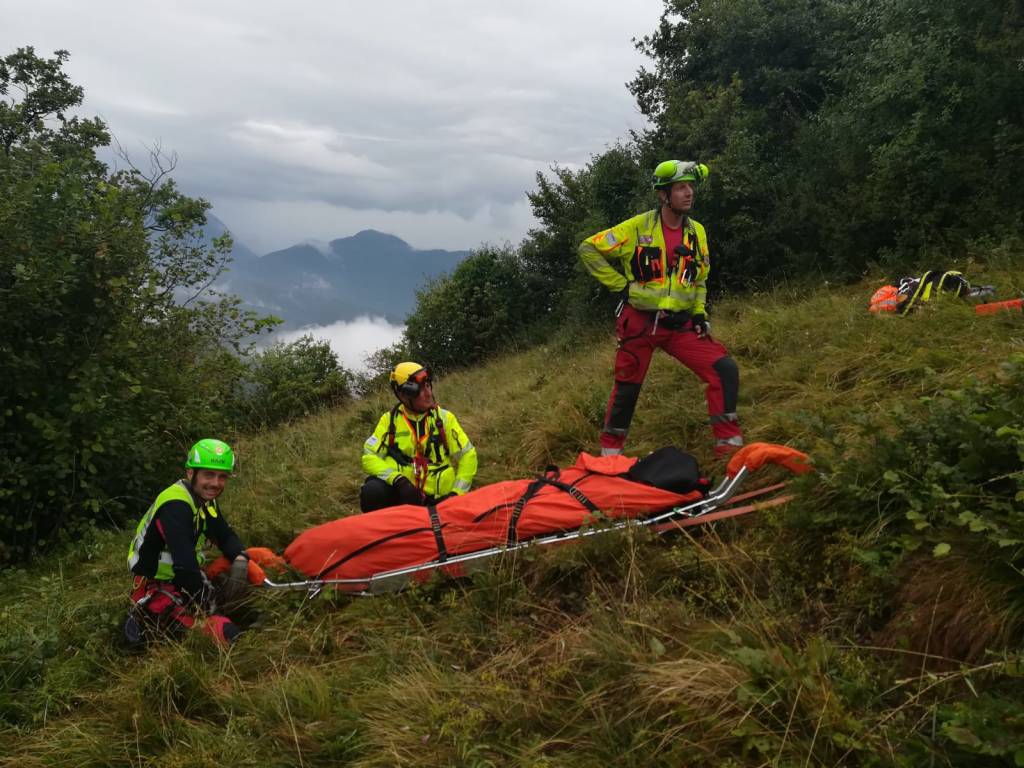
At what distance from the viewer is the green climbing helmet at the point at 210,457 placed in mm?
3885

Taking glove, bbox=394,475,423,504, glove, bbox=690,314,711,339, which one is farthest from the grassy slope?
glove, bbox=394,475,423,504

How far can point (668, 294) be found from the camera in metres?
4.63

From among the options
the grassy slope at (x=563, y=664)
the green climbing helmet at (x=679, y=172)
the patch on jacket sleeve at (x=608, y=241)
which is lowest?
the grassy slope at (x=563, y=664)

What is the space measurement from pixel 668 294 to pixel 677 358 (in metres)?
0.45

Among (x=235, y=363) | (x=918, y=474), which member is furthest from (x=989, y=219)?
(x=235, y=363)

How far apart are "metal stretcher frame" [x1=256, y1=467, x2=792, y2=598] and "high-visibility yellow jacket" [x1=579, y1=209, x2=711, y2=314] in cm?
150

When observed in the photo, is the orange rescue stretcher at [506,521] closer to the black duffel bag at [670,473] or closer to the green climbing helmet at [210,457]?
the black duffel bag at [670,473]

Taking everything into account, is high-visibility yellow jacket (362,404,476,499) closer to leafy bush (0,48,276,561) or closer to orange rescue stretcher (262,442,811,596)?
orange rescue stretcher (262,442,811,596)

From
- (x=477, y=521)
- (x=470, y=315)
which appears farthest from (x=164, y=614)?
(x=470, y=315)

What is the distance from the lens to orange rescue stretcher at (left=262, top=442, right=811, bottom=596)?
354cm

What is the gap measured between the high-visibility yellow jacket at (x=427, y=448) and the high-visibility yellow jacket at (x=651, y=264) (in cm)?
155

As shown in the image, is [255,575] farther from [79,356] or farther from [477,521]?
[79,356]

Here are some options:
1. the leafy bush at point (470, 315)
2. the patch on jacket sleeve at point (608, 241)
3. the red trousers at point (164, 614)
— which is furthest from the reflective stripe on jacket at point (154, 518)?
the leafy bush at point (470, 315)

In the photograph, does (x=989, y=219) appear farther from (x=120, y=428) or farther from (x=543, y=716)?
(x=120, y=428)
